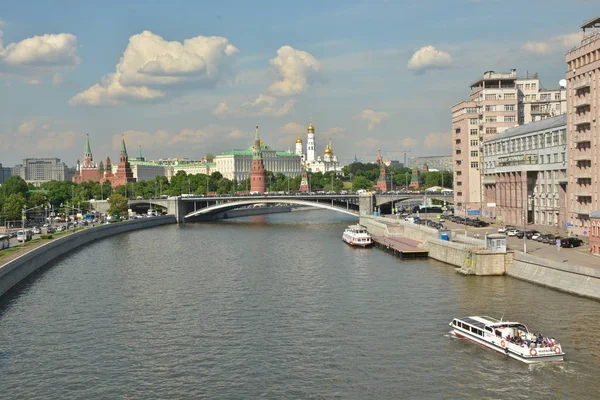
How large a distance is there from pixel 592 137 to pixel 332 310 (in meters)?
33.5

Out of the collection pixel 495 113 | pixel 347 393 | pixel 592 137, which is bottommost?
pixel 347 393

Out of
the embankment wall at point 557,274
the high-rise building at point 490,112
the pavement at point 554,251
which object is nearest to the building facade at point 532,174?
the pavement at point 554,251

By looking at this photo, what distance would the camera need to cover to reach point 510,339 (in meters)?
34.4

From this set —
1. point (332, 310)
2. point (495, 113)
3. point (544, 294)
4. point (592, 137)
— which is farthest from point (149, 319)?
point (495, 113)

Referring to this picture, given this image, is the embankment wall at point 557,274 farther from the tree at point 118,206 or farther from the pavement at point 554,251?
the tree at point 118,206

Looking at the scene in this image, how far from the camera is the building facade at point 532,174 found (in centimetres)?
7339

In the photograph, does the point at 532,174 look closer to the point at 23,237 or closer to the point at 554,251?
the point at 554,251

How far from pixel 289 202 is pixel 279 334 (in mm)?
96464

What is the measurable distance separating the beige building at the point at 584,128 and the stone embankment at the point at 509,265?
11.2m

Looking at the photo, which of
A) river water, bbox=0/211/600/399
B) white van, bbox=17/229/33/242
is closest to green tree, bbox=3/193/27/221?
white van, bbox=17/229/33/242

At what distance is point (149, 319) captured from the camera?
4375 centimetres

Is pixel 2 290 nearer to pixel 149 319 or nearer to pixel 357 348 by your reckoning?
pixel 149 319

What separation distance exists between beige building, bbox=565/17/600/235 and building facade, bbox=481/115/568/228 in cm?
450

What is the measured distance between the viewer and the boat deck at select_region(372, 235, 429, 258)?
72562 millimetres
